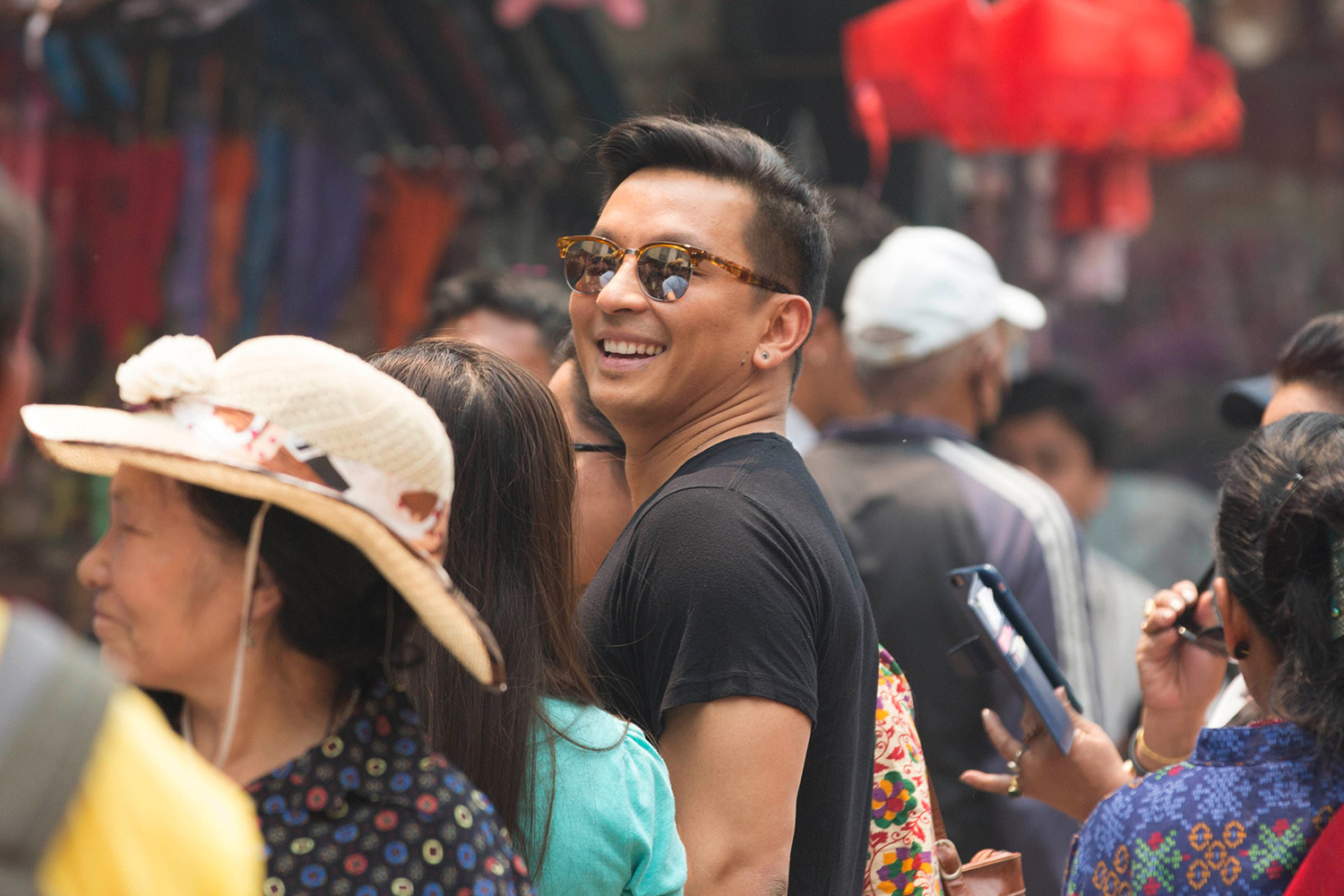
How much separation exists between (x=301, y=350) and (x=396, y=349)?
565 mm

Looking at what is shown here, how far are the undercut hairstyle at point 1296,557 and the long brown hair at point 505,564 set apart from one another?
2.81 feet

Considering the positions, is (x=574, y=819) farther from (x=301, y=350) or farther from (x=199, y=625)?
(x=301, y=350)

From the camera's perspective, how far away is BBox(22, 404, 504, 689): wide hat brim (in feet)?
4.36

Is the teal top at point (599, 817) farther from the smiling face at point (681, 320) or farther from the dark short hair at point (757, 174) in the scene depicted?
the dark short hair at point (757, 174)

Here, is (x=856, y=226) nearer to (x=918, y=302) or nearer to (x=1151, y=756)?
(x=918, y=302)

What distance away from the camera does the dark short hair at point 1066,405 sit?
5148 millimetres

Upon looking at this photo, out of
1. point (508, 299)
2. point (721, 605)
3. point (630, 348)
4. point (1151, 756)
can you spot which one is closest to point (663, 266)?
point (630, 348)

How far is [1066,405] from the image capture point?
5168mm

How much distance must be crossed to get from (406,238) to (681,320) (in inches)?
111

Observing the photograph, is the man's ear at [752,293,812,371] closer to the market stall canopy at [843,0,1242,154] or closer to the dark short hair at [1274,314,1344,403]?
the dark short hair at [1274,314,1344,403]

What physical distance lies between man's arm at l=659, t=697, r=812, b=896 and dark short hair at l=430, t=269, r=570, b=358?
2048 millimetres

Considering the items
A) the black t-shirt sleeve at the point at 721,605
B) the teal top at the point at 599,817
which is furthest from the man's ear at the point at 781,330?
the teal top at the point at 599,817

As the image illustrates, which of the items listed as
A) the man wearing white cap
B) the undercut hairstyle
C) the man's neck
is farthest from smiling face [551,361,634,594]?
the undercut hairstyle

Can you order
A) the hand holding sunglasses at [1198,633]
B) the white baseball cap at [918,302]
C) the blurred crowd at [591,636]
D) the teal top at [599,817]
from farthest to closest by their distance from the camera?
the white baseball cap at [918,302]
the hand holding sunglasses at [1198,633]
the teal top at [599,817]
the blurred crowd at [591,636]
